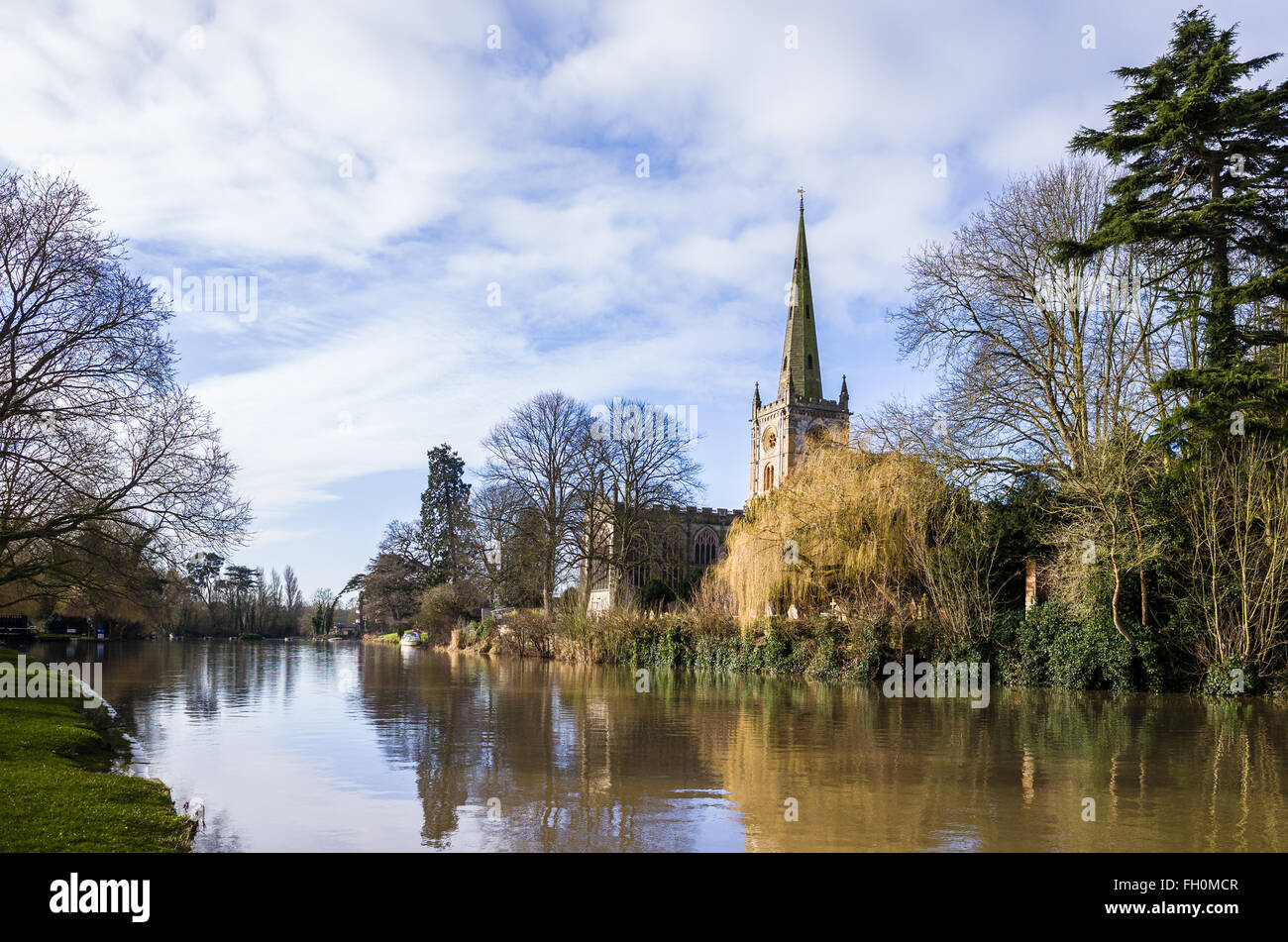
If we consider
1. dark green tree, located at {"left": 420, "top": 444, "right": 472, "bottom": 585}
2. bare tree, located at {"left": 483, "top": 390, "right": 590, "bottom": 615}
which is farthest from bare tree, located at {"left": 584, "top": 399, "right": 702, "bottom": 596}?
dark green tree, located at {"left": 420, "top": 444, "right": 472, "bottom": 585}

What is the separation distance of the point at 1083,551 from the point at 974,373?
6.75 meters

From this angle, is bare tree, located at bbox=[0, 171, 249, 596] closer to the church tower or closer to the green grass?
the green grass

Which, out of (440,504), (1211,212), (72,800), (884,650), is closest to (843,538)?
(884,650)

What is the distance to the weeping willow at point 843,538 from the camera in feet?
85.7

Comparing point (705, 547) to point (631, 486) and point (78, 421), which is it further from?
point (78, 421)

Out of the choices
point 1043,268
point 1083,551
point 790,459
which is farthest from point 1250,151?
point 790,459

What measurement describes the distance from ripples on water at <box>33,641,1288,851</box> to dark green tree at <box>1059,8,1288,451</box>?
21.5 feet

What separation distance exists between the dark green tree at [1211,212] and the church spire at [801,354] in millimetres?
62867

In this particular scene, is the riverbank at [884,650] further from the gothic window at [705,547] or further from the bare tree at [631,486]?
the gothic window at [705,547]

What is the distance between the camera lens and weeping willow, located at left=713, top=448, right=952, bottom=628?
2612 cm

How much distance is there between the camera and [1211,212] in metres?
21.3
